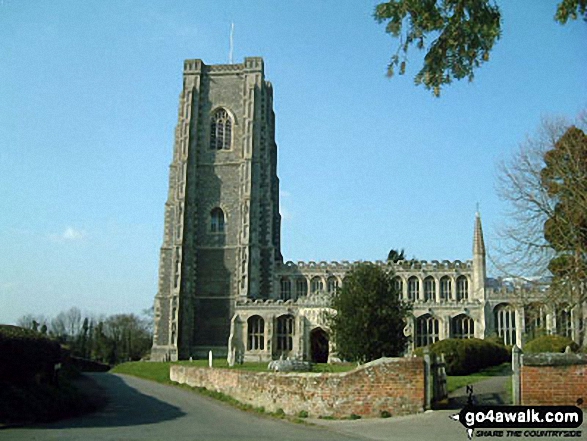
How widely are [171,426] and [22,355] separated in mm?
5340

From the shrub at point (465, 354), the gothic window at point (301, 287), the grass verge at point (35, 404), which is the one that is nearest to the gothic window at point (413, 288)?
the gothic window at point (301, 287)

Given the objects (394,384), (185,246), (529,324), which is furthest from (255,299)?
(394,384)

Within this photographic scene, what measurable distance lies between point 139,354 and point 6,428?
6696cm

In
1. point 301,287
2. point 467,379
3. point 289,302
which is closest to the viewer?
point 467,379

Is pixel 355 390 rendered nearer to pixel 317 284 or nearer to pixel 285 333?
pixel 285 333

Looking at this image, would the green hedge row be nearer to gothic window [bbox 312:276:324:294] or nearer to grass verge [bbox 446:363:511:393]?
grass verge [bbox 446:363:511:393]

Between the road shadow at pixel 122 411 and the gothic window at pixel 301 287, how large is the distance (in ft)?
95.3

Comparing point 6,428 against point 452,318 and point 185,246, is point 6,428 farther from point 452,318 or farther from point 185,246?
point 185,246

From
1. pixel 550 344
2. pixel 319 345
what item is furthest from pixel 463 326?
pixel 550 344

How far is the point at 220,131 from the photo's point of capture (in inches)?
2393

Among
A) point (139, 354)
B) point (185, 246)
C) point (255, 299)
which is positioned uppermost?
point (185, 246)

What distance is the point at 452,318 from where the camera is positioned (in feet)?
156

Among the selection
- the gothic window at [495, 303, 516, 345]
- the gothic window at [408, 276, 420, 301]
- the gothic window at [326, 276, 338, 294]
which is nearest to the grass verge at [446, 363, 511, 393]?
the gothic window at [495, 303, 516, 345]

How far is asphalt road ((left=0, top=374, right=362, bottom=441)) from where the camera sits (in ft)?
48.6
